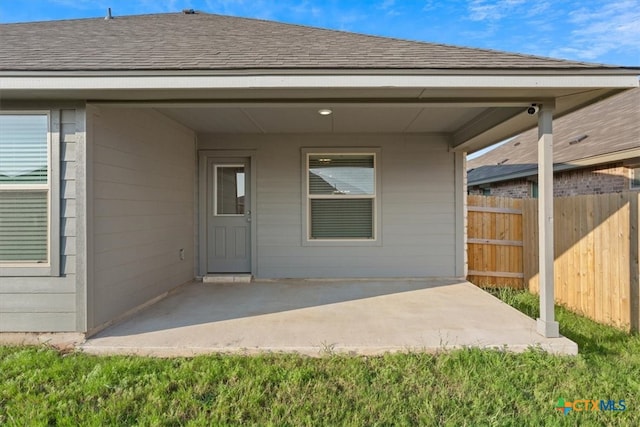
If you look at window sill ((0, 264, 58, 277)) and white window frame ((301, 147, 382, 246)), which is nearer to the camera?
window sill ((0, 264, 58, 277))

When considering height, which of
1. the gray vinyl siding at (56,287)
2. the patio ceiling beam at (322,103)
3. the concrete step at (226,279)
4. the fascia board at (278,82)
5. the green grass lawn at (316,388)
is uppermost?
the fascia board at (278,82)

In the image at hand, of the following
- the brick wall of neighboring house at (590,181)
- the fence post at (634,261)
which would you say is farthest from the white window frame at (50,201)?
the brick wall of neighboring house at (590,181)

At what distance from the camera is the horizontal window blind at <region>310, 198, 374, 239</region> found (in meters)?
5.60

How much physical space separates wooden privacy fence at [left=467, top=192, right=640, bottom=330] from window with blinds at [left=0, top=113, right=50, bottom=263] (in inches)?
227

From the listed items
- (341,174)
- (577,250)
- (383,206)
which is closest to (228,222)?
(341,174)

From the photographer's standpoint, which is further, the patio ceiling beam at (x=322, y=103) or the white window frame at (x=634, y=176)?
the white window frame at (x=634, y=176)

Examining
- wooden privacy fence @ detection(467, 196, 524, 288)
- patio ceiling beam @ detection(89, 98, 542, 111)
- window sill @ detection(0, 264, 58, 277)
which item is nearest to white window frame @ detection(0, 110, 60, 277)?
window sill @ detection(0, 264, 58, 277)

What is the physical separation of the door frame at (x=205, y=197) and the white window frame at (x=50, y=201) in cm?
242

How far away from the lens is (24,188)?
125 inches

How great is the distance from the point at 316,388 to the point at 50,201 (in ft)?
9.74

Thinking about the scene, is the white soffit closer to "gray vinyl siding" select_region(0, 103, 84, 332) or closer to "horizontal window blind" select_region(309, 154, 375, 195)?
"gray vinyl siding" select_region(0, 103, 84, 332)

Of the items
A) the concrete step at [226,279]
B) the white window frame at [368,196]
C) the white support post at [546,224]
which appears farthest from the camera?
the white window frame at [368,196]

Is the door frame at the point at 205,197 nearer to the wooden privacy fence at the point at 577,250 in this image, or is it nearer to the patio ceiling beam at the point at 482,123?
the patio ceiling beam at the point at 482,123

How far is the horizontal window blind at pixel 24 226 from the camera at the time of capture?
3189 millimetres
